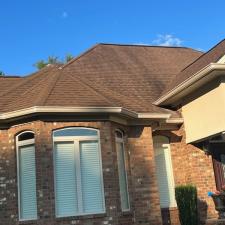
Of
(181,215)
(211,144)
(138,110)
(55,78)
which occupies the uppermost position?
(55,78)

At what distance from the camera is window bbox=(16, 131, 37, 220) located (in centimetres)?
1088

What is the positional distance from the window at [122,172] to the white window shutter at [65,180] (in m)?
1.54

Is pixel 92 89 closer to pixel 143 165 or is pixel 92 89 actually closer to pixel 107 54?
pixel 143 165

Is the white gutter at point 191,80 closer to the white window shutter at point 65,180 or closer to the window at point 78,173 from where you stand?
the window at point 78,173

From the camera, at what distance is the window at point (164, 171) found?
13617 millimetres

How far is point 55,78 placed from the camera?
12.8 m

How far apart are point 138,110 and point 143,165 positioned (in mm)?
1609

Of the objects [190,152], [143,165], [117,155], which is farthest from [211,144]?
[117,155]

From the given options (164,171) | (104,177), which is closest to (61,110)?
(104,177)

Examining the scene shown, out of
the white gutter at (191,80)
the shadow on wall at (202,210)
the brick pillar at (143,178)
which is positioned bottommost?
the shadow on wall at (202,210)

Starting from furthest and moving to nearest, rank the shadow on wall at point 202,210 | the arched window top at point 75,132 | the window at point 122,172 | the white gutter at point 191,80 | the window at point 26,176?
the shadow on wall at point 202,210 < the window at point 122,172 < the white gutter at point 191,80 < the arched window top at point 75,132 < the window at point 26,176

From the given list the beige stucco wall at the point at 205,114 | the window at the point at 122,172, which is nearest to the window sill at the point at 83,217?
the window at the point at 122,172

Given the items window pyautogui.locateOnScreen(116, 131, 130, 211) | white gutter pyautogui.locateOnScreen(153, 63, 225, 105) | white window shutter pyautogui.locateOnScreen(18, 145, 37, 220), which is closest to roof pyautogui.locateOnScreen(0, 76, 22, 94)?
white window shutter pyautogui.locateOnScreen(18, 145, 37, 220)

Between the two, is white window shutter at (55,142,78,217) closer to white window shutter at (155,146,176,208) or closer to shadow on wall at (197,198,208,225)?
white window shutter at (155,146,176,208)
